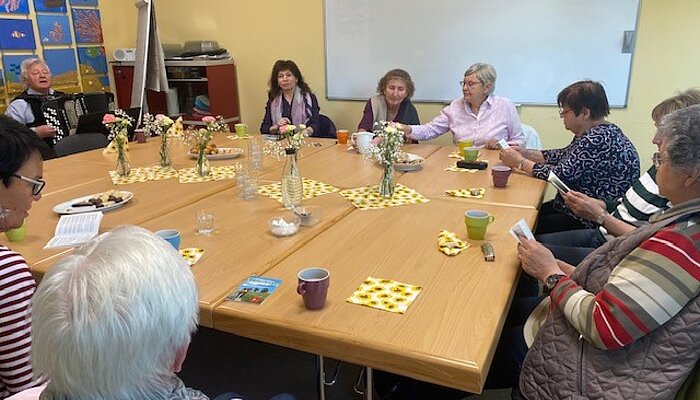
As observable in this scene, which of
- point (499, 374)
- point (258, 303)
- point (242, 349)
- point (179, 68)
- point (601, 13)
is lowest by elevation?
point (242, 349)

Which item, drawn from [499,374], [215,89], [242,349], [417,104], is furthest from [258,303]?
[215,89]

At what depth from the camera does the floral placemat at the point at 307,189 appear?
2.23 meters

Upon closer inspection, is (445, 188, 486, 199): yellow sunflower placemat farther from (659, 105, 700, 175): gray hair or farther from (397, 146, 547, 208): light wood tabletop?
(659, 105, 700, 175): gray hair

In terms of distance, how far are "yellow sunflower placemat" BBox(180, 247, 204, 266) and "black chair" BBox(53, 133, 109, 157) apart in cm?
222

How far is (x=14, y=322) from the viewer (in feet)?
3.85

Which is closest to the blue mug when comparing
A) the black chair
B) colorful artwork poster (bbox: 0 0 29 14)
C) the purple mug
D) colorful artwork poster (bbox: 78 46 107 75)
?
the purple mug

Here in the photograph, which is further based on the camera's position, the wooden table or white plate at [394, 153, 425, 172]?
white plate at [394, 153, 425, 172]

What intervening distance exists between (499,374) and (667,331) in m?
0.56

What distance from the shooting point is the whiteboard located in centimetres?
369

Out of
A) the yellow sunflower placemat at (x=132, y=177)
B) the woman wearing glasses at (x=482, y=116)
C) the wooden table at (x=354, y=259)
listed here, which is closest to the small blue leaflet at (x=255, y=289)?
the wooden table at (x=354, y=259)

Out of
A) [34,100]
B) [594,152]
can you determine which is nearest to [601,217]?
[594,152]

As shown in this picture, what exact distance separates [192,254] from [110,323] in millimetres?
910

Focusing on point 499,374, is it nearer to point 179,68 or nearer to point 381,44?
point 381,44

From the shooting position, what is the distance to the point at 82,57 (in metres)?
4.81
